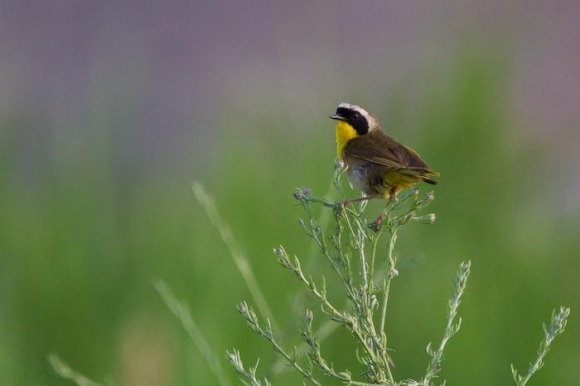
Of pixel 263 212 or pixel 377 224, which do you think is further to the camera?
pixel 263 212

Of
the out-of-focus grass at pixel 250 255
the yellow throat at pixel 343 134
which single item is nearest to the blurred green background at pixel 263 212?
the out-of-focus grass at pixel 250 255

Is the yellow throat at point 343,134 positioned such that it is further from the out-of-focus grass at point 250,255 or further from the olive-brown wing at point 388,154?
the out-of-focus grass at point 250,255

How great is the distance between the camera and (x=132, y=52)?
407 centimetres

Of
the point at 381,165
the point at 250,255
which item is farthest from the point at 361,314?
the point at 250,255

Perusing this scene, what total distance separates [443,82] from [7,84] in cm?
136

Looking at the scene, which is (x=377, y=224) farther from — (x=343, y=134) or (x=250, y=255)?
(x=250, y=255)

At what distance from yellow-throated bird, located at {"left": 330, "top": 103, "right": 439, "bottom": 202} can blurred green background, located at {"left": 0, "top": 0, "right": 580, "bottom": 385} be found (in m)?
1.05

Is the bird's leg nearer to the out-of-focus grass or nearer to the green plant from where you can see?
the green plant

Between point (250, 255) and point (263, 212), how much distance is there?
16 cm

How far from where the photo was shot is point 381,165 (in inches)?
90.7

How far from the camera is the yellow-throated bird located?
2268 mm

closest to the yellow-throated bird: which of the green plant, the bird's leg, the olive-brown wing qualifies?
the olive-brown wing

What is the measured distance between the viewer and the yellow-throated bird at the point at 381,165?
2268 mm

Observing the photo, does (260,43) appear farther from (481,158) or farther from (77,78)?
(481,158)
